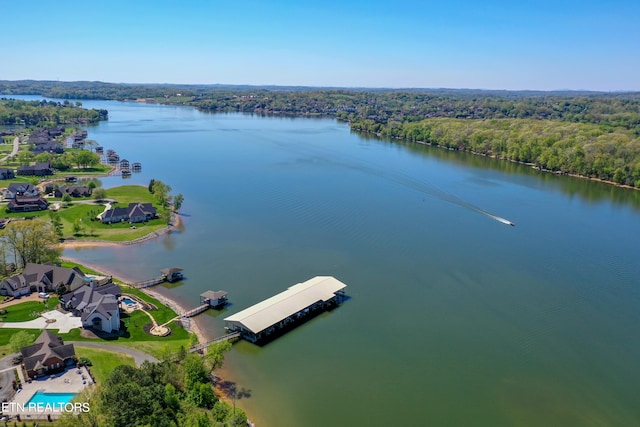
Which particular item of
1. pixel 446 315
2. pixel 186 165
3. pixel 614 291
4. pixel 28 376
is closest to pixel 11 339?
pixel 28 376

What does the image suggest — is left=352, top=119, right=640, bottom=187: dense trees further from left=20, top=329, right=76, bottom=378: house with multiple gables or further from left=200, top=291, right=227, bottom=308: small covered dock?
left=20, top=329, right=76, bottom=378: house with multiple gables

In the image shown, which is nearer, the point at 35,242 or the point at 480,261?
the point at 35,242

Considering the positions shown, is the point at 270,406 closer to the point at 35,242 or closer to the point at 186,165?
the point at 35,242

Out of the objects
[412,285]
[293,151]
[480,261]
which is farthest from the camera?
[293,151]

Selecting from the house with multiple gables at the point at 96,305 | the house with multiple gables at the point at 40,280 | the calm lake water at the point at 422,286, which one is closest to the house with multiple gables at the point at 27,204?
the calm lake water at the point at 422,286

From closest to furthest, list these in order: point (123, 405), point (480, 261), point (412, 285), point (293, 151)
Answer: point (123, 405), point (412, 285), point (480, 261), point (293, 151)

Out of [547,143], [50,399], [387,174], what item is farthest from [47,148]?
[547,143]

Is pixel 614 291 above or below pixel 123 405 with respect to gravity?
below

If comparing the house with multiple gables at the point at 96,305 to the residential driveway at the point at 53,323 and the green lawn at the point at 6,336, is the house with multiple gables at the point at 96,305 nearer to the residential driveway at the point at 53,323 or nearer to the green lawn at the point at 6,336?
the residential driveway at the point at 53,323

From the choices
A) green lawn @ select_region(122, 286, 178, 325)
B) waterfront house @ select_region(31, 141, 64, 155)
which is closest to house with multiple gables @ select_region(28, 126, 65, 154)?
waterfront house @ select_region(31, 141, 64, 155)
